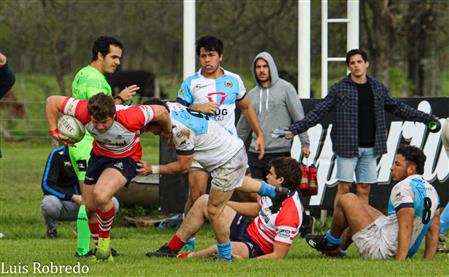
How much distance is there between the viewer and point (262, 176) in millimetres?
13578

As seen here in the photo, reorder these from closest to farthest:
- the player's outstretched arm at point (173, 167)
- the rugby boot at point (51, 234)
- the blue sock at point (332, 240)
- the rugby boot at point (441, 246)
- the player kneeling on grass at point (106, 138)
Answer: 1. the player kneeling on grass at point (106, 138)
2. the player's outstretched arm at point (173, 167)
3. the blue sock at point (332, 240)
4. the rugby boot at point (441, 246)
5. the rugby boot at point (51, 234)

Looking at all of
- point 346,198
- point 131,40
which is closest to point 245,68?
point 131,40

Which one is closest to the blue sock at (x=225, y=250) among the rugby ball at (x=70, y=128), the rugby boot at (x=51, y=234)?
the rugby ball at (x=70, y=128)

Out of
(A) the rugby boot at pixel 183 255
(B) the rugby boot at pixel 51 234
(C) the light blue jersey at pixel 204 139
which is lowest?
(B) the rugby boot at pixel 51 234

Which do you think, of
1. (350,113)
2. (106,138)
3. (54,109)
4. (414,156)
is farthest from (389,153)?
(54,109)

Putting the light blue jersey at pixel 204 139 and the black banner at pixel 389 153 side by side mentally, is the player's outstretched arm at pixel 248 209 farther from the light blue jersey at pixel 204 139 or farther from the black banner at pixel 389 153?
the black banner at pixel 389 153

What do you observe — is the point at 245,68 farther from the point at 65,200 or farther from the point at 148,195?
the point at 65,200

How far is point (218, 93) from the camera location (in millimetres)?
12469

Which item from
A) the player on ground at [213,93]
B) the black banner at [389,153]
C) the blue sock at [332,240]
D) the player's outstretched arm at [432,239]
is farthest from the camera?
the black banner at [389,153]

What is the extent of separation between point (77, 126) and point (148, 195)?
5.64 metres

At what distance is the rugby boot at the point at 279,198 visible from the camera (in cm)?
1141

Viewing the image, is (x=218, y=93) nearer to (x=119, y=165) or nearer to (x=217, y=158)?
(x=217, y=158)

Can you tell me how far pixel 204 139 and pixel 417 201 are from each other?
1.93 meters

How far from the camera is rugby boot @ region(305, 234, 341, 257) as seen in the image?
1156 cm
